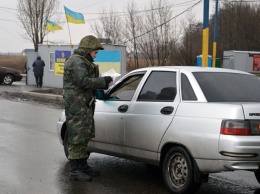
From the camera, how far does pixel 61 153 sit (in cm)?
865

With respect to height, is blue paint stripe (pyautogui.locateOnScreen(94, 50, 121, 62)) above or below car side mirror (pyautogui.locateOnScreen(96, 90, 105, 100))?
above

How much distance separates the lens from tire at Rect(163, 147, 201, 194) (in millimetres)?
5766

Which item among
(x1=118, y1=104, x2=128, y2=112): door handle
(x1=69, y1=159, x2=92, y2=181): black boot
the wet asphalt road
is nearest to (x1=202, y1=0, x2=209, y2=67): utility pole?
the wet asphalt road

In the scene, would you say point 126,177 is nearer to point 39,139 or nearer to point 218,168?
point 218,168

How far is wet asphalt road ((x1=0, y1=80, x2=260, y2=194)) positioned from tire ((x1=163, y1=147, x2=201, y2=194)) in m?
0.28

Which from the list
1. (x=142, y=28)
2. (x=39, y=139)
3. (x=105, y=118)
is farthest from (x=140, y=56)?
(x=105, y=118)

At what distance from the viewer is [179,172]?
5.97 metres

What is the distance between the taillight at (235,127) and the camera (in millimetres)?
5363

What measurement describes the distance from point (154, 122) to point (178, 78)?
25.7 inches

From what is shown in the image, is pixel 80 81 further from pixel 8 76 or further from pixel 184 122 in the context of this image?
pixel 8 76

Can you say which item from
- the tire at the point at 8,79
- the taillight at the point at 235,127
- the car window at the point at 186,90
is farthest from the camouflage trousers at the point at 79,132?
the tire at the point at 8,79

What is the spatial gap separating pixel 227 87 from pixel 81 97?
1.96 metres

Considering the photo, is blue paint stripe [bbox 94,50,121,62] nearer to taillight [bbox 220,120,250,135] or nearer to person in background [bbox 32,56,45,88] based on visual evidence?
person in background [bbox 32,56,45,88]

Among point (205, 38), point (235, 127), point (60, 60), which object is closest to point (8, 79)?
point (60, 60)
